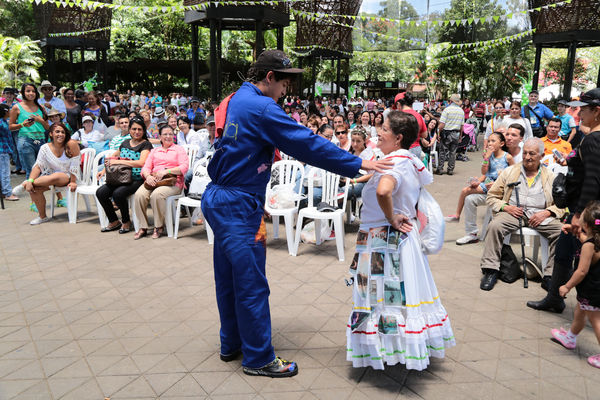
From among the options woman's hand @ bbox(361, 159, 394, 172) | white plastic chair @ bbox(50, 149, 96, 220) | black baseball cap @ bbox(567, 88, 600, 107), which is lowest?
white plastic chair @ bbox(50, 149, 96, 220)

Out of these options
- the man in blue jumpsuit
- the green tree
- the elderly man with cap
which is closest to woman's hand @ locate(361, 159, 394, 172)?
the man in blue jumpsuit

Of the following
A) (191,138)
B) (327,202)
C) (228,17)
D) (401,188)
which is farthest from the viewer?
(228,17)

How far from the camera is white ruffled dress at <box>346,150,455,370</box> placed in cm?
287

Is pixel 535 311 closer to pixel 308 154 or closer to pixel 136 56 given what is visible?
pixel 308 154

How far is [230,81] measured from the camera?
97.5 feet

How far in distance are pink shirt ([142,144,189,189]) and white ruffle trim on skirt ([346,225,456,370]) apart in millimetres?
4240

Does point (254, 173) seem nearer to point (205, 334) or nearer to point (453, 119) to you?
point (205, 334)

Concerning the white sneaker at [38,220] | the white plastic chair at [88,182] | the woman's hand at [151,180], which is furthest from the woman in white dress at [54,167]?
the woman's hand at [151,180]

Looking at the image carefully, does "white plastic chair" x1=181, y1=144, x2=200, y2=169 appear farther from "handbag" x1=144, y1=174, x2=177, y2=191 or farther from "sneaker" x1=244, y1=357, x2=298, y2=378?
"sneaker" x1=244, y1=357, x2=298, y2=378

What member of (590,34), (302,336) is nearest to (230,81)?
(590,34)

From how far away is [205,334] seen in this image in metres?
3.71

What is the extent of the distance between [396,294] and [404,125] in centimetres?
105

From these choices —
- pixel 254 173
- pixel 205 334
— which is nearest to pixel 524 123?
pixel 254 173

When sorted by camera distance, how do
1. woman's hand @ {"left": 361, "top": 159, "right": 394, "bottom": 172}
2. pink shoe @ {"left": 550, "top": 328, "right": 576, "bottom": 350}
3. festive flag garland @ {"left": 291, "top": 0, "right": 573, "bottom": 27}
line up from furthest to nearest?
festive flag garland @ {"left": 291, "top": 0, "right": 573, "bottom": 27}
pink shoe @ {"left": 550, "top": 328, "right": 576, "bottom": 350}
woman's hand @ {"left": 361, "top": 159, "right": 394, "bottom": 172}
